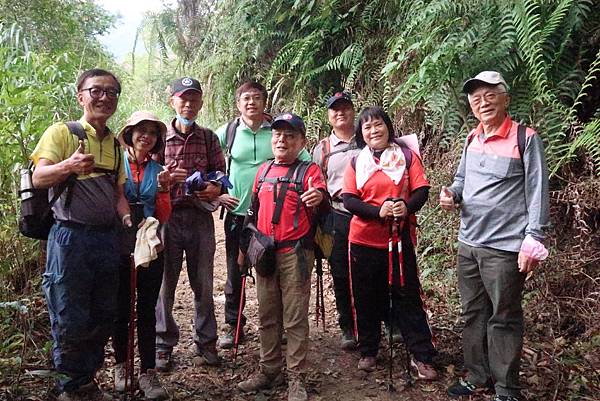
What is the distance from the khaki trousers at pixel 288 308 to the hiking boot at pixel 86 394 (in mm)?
1151

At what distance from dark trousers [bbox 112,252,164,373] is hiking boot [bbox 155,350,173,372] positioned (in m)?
0.36

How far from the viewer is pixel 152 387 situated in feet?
11.6

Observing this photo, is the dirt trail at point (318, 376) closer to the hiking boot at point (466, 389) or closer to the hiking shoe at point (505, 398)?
the hiking boot at point (466, 389)

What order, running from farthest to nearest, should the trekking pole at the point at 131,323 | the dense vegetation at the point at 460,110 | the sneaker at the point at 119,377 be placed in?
the dense vegetation at the point at 460,110 < the sneaker at the point at 119,377 < the trekking pole at the point at 131,323

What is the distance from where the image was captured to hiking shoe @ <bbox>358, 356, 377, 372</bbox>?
4.02 meters

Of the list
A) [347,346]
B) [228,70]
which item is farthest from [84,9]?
[347,346]

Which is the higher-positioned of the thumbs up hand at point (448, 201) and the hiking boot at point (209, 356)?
the thumbs up hand at point (448, 201)

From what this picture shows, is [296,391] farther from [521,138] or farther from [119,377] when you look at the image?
[521,138]

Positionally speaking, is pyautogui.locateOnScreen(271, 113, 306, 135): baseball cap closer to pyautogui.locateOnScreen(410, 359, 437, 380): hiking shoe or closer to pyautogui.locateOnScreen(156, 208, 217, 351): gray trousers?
pyautogui.locateOnScreen(156, 208, 217, 351): gray trousers

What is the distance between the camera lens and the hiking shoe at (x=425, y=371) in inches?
149

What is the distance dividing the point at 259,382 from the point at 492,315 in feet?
5.78

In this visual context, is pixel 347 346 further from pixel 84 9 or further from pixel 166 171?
pixel 84 9

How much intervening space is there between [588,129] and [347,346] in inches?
107

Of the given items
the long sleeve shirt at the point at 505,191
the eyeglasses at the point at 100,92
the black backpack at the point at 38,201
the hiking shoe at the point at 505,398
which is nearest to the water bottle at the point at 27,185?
the black backpack at the point at 38,201
